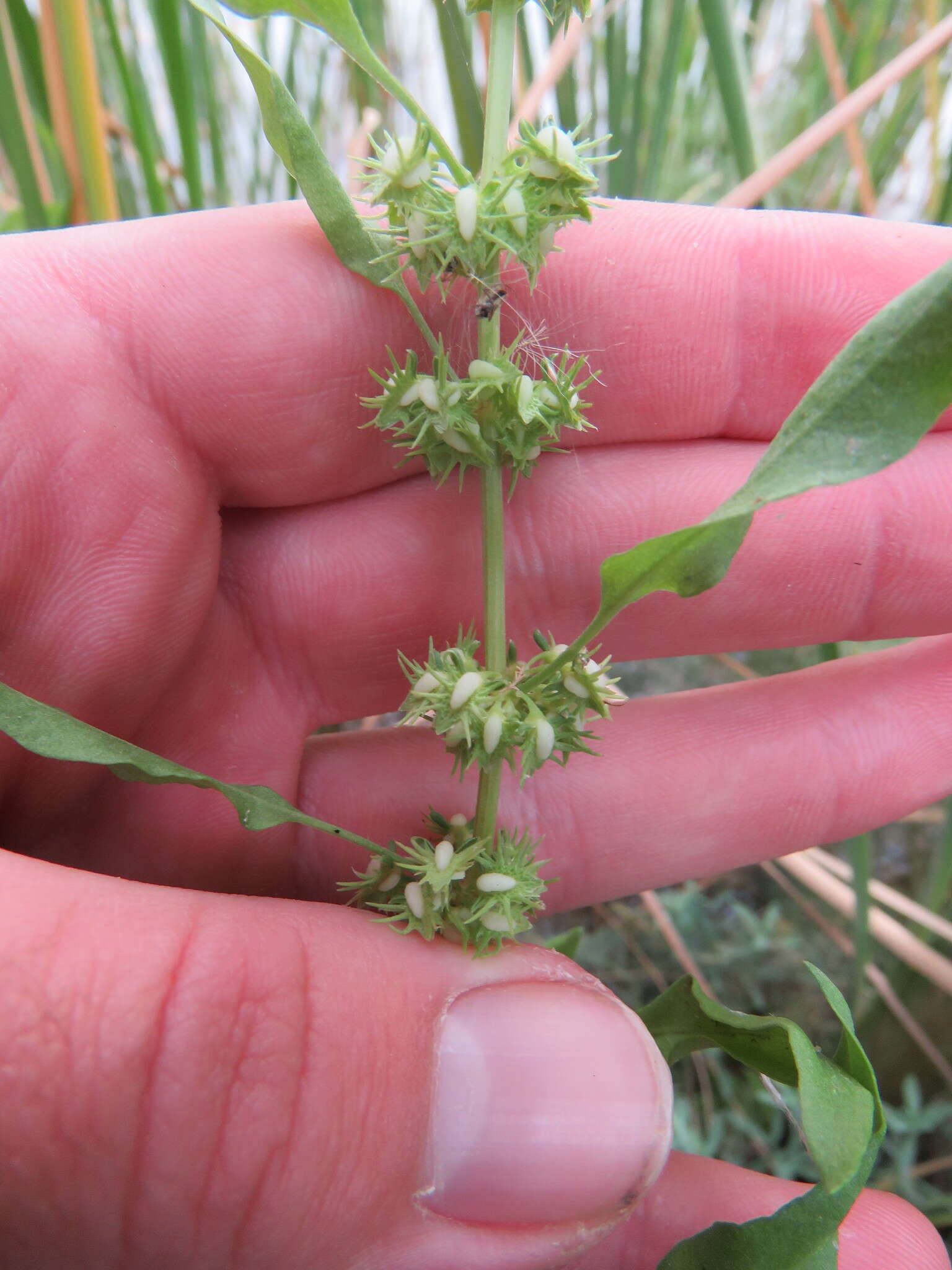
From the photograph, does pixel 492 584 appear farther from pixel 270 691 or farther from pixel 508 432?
pixel 270 691

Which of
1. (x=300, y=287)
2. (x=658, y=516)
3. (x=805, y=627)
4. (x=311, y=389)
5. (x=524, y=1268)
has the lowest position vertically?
(x=524, y=1268)

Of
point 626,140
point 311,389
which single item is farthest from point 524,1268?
point 626,140

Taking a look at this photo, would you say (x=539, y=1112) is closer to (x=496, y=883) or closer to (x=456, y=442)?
(x=496, y=883)

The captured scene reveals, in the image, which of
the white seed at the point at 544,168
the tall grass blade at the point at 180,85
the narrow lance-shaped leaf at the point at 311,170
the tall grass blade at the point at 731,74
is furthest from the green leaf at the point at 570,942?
the tall grass blade at the point at 180,85

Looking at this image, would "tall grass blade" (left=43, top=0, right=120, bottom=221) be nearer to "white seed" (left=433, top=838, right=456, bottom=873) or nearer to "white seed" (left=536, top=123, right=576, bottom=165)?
"white seed" (left=536, top=123, right=576, bottom=165)

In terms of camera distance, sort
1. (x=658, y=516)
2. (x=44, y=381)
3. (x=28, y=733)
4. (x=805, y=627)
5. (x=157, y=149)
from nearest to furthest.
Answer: (x=28, y=733) → (x=44, y=381) → (x=658, y=516) → (x=805, y=627) → (x=157, y=149)

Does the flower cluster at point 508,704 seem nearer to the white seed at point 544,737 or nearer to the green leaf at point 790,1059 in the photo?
the white seed at point 544,737

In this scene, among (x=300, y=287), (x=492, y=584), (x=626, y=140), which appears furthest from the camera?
(x=626, y=140)

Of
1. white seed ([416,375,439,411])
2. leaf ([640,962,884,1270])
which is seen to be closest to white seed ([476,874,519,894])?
leaf ([640,962,884,1270])

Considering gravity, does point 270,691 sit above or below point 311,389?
below
